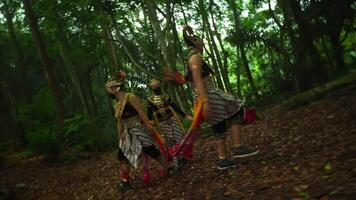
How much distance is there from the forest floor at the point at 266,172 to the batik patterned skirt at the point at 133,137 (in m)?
0.64

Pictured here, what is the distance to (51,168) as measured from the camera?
13016 mm

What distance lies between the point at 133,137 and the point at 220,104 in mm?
1895

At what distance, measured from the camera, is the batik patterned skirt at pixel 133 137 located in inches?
304

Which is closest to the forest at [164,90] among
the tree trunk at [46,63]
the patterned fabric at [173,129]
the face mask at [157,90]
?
the tree trunk at [46,63]

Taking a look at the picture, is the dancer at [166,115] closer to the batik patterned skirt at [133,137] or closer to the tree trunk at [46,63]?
the batik patterned skirt at [133,137]

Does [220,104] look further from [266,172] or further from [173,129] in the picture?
[173,129]

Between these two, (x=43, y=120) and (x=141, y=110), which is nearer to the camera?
(x=141, y=110)

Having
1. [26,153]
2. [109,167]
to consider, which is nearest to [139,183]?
[109,167]

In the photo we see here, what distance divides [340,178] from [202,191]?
2.04m

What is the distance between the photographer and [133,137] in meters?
7.75

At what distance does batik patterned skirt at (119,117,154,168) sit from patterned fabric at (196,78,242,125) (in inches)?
64.2

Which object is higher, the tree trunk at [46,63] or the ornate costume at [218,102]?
the tree trunk at [46,63]

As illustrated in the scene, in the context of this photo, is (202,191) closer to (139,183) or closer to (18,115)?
(139,183)

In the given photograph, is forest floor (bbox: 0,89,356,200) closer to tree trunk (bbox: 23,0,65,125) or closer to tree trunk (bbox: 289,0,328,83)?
tree trunk (bbox: 289,0,328,83)
